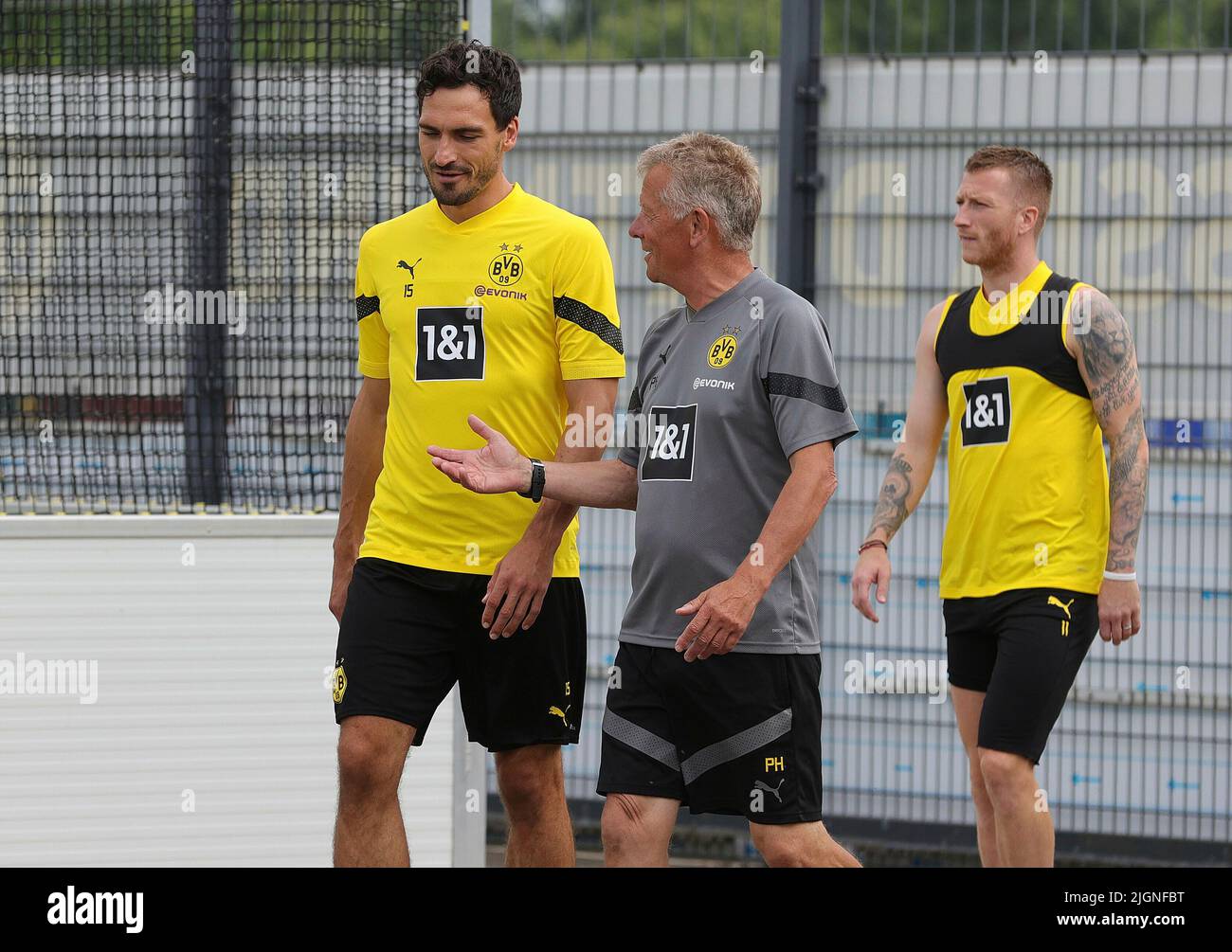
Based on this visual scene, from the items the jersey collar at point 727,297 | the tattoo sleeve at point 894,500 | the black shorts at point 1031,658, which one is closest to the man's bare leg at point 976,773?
the black shorts at point 1031,658

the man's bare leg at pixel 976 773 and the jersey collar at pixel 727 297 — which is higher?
the jersey collar at pixel 727 297

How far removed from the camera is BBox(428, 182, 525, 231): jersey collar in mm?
4398

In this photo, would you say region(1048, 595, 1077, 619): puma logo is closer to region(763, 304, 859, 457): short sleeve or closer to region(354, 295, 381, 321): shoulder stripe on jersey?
region(763, 304, 859, 457): short sleeve

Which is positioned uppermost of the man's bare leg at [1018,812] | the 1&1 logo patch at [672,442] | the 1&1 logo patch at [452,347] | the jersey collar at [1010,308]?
the jersey collar at [1010,308]

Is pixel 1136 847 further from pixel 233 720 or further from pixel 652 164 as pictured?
pixel 652 164

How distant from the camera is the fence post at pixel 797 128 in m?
6.77

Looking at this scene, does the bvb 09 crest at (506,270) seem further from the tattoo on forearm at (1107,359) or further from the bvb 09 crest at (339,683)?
the tattoo on forearm at (1107,359)

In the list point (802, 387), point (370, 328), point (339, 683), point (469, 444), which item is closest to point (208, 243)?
point (370, 328)

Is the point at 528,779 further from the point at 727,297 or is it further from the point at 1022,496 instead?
the point at 1022,496

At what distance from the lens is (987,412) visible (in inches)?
193

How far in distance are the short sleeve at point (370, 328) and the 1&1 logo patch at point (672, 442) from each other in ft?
3.04

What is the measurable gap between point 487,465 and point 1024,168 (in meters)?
2.03

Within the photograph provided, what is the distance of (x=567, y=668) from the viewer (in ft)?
14.6

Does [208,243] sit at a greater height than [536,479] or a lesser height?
greater
